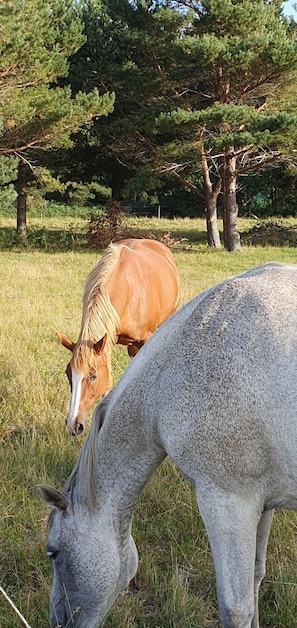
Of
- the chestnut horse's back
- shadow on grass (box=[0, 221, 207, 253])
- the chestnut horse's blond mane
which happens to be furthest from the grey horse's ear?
shadow on grass (box=[0, 221, 207, 253])

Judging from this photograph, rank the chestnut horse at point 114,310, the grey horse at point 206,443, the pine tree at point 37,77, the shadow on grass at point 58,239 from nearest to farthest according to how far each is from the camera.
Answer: the grey horse at point 206,443 < the chestnut horse at point 114,310 < the pine tree at point 37,77 < the shadow on grass at point 58,239

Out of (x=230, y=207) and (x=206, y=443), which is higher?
(x=230, y=207)

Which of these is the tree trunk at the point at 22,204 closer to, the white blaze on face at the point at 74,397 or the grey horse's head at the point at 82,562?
the white blaze on face at the point at 74,397

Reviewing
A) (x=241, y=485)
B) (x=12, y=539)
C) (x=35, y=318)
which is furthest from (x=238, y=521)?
(x=35, y=318)

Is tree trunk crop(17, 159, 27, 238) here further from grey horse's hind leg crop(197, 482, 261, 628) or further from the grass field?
grey horse's hind leg crop(197, 482, 261, 628)

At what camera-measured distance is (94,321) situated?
4.23 meters

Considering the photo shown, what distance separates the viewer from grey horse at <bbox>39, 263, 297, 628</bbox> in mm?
1654

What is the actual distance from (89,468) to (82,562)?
0.33m

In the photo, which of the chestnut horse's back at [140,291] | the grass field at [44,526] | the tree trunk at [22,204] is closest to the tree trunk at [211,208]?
the tree trunk at [22,204]

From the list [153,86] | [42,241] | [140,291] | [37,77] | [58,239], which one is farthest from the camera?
[58,239]

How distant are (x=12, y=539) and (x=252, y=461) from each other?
172 cm

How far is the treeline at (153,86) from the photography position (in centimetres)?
1357

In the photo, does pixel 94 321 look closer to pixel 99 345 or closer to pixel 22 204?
pixel 99 345

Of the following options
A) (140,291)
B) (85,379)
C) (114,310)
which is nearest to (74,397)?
(85,379)
